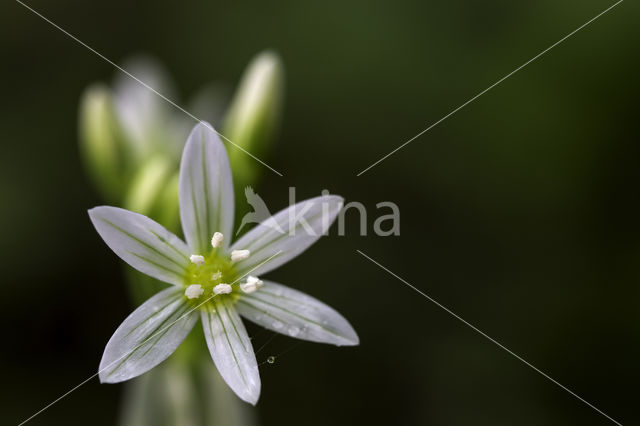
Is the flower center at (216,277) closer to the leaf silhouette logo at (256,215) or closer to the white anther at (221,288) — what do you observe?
the white anther at (221,288)

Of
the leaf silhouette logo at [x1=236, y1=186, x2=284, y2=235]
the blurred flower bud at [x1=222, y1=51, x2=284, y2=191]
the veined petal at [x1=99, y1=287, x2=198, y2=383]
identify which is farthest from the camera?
the blurred flower bud at [x1=222, y1=51, x2=284, y2=191]

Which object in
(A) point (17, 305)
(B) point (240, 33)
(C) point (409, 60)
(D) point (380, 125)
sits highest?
(B) point (240, 33)

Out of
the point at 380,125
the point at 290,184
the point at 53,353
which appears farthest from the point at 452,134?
the point at 53,353

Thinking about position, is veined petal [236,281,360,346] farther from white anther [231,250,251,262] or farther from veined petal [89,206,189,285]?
veined petal [89,206,189,285]

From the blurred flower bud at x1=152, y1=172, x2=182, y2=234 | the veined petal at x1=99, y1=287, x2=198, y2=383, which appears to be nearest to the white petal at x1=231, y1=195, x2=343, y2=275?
the veined petal at x1=99, y1=287, x2=198, y2=383

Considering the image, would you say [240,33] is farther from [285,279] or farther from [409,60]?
[285,279]

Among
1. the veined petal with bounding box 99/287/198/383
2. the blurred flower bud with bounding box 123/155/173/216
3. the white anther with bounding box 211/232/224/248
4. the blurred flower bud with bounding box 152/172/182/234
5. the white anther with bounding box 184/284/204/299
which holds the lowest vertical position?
the veined petal with bounding box 99/287/198/383
